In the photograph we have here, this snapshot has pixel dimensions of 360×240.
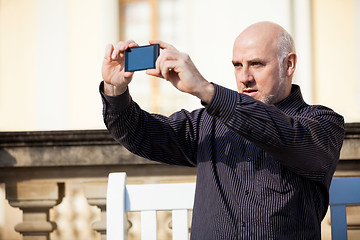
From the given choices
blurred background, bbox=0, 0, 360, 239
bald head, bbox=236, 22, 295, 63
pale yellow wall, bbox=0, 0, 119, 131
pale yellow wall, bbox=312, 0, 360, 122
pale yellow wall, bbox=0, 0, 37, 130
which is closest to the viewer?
bald head, bbox=236, 22, 295, 63


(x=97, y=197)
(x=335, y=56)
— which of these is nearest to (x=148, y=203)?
(x=97, y=197)

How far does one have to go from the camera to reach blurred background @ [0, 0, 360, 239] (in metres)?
3.97

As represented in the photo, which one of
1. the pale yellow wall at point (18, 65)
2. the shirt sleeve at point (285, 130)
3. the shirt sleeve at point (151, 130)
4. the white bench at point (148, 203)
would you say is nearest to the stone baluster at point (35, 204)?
the pale yellow wall at point (18, 65)

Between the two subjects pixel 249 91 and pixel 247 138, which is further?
pixel 249 91

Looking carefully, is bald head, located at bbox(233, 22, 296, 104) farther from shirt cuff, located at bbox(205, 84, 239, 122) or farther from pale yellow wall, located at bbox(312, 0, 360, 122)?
pale yellow wall, located at bbox(312, 0, 360, 122)

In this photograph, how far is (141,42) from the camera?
4539mm

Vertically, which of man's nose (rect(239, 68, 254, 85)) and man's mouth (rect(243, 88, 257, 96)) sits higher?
man's nose (rect(239, 68, 254, 85))

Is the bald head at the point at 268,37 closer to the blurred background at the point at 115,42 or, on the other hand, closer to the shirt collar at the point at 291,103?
the shirt collar at the point at 291,103

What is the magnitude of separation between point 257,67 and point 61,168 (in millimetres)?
1880

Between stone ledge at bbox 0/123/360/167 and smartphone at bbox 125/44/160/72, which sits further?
stone ledge at bbox 0/123/360/167

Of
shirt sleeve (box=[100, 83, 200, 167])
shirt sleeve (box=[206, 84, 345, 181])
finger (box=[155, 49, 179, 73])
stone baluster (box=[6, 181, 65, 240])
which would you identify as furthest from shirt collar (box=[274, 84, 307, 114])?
stone baluster (box=[6, 181, 65, 240])

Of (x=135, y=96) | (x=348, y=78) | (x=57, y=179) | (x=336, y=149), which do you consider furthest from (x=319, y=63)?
(x=336, y=149)

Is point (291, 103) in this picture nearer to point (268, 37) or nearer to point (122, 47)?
point (268, 37)

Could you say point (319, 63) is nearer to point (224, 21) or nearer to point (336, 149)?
point (224, 21)
